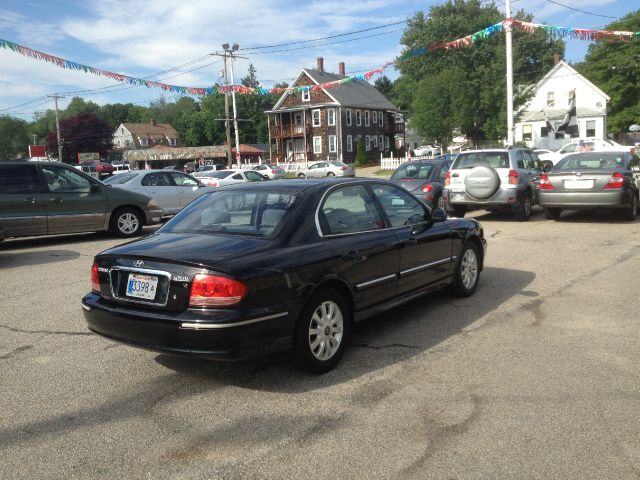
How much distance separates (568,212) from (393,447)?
1329cm

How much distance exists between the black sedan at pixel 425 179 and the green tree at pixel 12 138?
125874 mm

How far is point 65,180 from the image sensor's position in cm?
1149

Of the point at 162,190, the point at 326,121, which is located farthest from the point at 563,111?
the point at 162,190

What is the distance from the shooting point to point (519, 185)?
1331 centimetres

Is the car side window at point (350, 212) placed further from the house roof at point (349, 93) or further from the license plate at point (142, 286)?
the house roof at point (349, 93)

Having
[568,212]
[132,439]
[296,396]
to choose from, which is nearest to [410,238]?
[296,396]

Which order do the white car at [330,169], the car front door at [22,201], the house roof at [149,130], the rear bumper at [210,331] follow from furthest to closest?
the house roof at [149,130]
the white car at [330,169]
the car front door at [22,201]
the rear bumper at [210,331]

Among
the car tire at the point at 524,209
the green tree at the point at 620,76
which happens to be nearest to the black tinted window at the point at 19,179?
the car tire at the point at 524,209

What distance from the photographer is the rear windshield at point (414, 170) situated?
15.1 meters

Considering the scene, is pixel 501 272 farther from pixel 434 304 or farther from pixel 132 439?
pixel 132 439

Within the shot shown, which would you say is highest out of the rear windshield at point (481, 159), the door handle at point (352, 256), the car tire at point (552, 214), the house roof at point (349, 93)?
the house roof at point (349, 93)

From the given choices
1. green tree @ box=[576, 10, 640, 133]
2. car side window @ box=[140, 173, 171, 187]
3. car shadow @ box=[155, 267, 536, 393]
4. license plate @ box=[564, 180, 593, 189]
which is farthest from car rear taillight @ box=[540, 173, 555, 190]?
green tree @ box=[576, 10, 640, 133]

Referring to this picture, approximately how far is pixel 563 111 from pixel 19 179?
54089mm

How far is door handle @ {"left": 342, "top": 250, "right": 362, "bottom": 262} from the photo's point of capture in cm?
470
